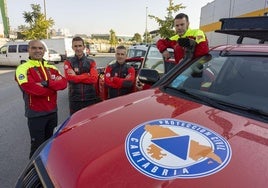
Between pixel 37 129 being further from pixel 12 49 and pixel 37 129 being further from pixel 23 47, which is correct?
pixel 12 49

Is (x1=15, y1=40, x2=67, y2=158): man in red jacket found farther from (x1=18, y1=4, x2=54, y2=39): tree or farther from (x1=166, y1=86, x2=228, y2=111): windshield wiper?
(x1=18, y1=4, x2=54, y2=39): tree

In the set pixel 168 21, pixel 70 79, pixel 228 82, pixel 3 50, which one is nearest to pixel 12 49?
pixel 3 50

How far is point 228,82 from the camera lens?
2604mm

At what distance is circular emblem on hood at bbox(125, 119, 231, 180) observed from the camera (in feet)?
4.77

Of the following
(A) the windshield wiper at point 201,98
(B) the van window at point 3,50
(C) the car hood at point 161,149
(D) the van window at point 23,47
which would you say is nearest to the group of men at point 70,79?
(A) the windshield wiper at point 201,98

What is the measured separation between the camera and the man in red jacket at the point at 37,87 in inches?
134

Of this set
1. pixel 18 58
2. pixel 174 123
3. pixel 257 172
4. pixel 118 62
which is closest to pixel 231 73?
pixel 174 123

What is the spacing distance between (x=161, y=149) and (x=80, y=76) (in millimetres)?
2767

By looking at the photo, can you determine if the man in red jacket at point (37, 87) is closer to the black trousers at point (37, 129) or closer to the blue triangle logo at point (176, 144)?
the black trousers at point (37, 129)

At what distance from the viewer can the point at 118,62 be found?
4.49 meters

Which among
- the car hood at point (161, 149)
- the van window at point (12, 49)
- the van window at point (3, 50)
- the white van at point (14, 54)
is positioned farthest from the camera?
the van window at point (3, 50)

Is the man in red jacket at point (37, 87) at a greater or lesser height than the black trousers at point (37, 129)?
greater

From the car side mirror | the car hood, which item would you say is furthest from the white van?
the car hood

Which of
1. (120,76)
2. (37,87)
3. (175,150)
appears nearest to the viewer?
(175,150)
